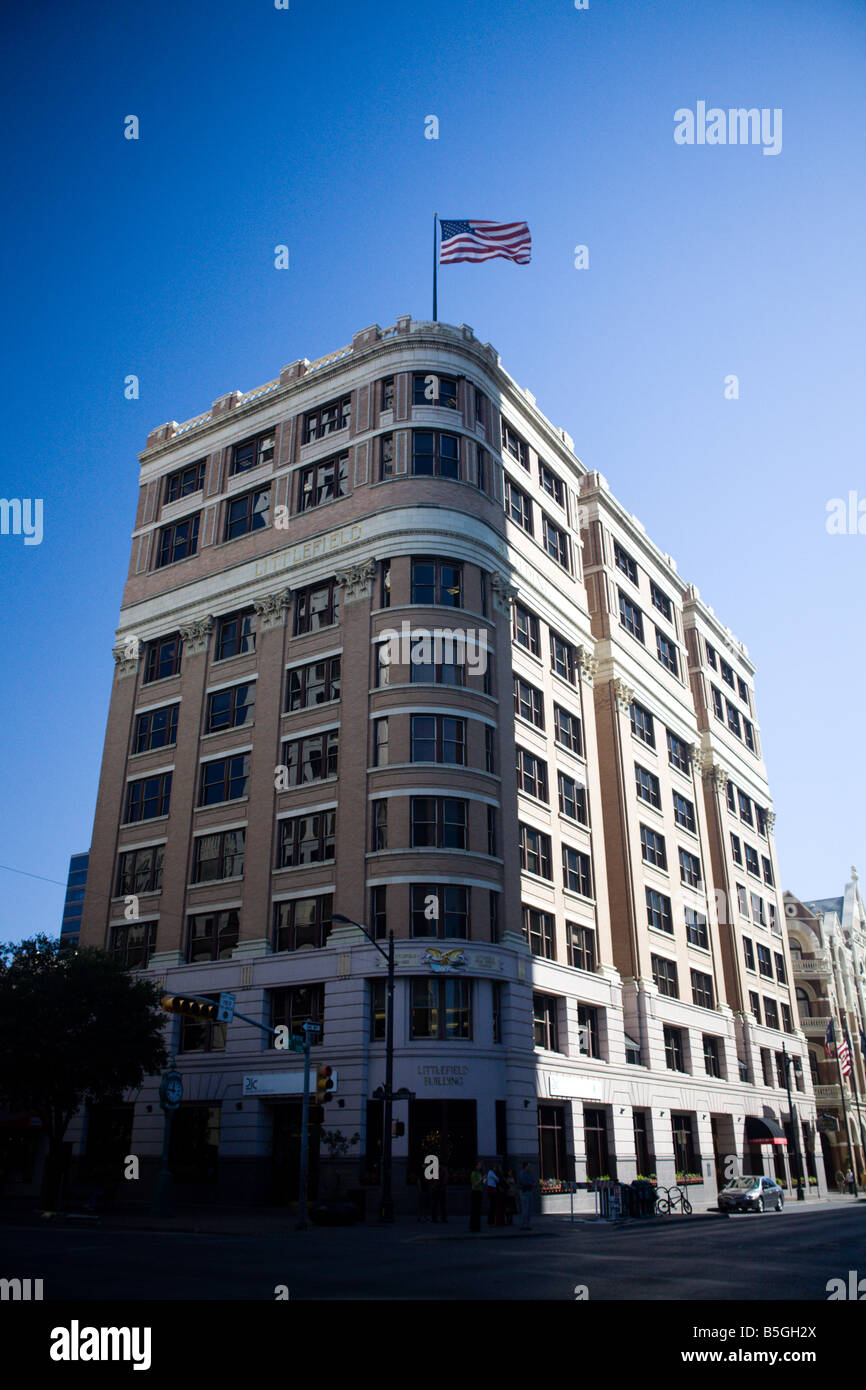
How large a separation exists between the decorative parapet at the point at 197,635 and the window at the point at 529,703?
1569 cm

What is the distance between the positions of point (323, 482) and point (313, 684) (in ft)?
35.3

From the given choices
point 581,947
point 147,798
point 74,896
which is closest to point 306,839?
point 147,798

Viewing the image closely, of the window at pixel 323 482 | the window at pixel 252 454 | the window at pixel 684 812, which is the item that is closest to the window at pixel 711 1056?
the window at pixel 684 812

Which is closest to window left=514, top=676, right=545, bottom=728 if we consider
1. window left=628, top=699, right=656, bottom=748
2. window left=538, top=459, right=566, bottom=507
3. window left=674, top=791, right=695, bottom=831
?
window left=628, top=699, right=656, bottom=748

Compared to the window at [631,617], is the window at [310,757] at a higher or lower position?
lower

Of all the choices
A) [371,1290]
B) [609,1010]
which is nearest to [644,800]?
[609,1010]

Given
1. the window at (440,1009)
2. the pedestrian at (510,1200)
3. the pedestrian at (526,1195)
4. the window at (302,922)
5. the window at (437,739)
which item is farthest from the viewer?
the window at (302,922)

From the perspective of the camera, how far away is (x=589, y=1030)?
4728 centimetres

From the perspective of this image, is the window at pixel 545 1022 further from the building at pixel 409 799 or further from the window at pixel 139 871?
the window at pixel 139 871

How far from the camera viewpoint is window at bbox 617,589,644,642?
6206cm

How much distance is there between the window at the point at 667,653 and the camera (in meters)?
67.1

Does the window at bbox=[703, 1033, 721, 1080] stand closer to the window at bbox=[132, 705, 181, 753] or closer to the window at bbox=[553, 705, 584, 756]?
the window at bbox=[553, 705, 584, 756]

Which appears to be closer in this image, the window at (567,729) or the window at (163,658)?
the window at (567,729)
